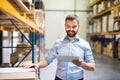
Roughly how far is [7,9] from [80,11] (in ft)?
49.8

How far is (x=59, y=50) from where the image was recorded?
9.09 ft

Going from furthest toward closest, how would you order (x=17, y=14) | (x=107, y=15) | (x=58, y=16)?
(x=58, y=16), (x=107, y=15), (x=17, y=14)

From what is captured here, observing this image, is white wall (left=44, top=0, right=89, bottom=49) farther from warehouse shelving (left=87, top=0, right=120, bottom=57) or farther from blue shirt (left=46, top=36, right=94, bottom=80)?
blue shirt (left=46, top=36, right=94, bottom=80)

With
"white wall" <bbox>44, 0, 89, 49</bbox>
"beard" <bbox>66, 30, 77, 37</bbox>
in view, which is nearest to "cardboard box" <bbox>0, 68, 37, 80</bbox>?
"beard" <bbox>66, 30, 77, 37</bbox>

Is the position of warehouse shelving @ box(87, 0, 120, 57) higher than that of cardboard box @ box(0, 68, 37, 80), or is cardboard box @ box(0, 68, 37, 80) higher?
warehouse shelving @ box(87, 0, 120, 57)

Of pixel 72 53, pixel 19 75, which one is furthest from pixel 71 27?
pixel 19 75

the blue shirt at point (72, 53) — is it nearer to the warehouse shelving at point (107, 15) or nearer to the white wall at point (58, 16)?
the warehouse shelving at point (107, 15)

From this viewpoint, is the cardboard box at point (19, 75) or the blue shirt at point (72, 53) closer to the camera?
the cardboard box at point (19, 75)

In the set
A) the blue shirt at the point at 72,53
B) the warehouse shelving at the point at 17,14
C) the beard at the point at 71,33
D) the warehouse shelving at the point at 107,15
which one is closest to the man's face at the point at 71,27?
the beard at the point at 71,33

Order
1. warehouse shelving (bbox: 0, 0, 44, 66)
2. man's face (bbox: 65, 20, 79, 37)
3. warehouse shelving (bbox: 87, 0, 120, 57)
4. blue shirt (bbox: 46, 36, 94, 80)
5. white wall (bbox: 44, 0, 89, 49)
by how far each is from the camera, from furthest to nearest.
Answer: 1. white wall (bbox: 44, 0, 89, 49)
2. warehouse shelving (bbox: 87, 0, 120, 57)
3. blue shirt (bbox: 46, 36, 94, 80)
4. man's face (bbox: 65, 20, 79, 37)
5. warehouse shelving (bbox: 0, 0, 44, 66)

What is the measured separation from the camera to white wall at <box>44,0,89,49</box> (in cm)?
1672

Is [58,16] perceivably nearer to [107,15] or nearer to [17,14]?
[107,15]

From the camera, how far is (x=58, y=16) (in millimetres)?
16891

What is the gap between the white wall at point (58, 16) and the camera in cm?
1672
